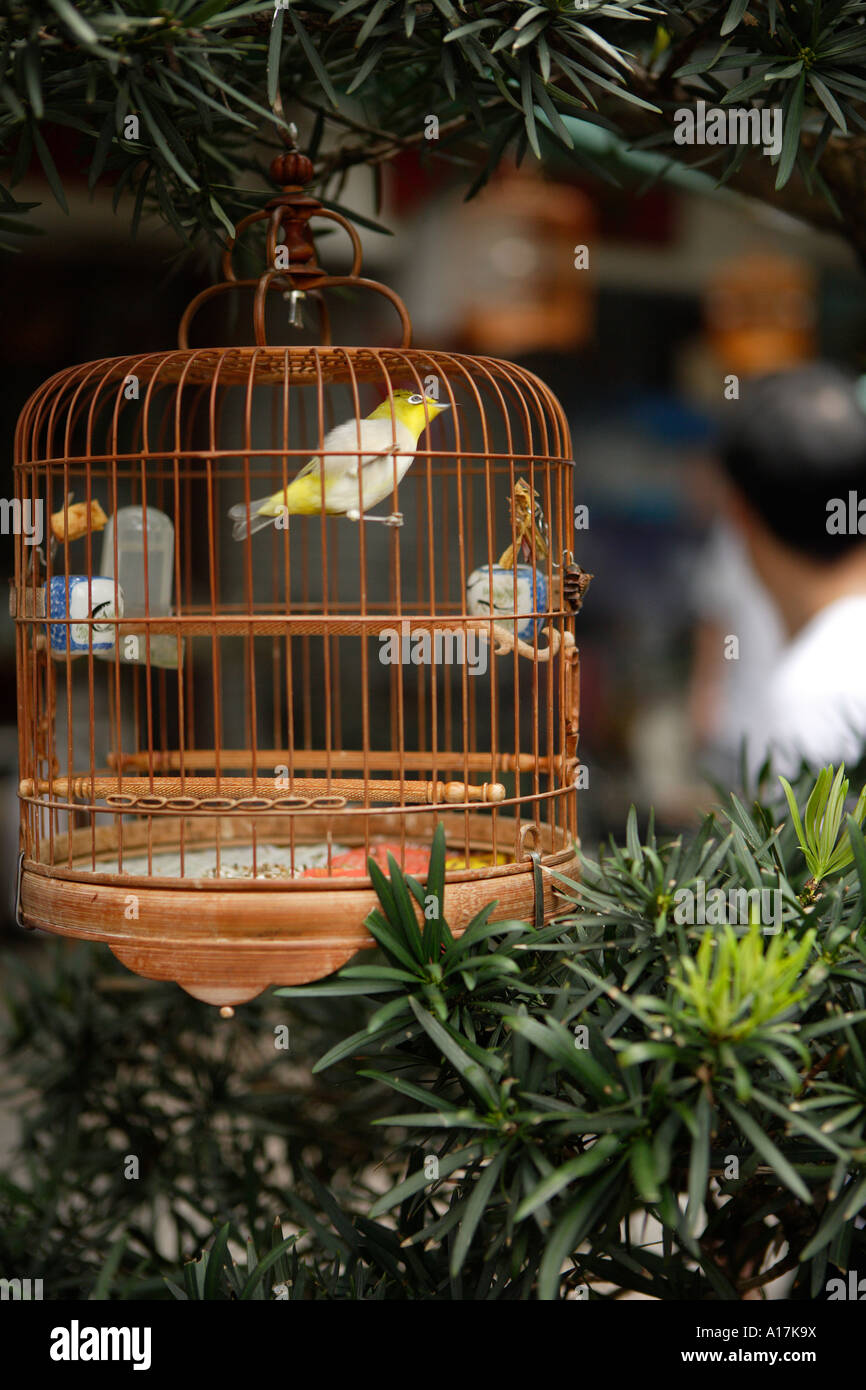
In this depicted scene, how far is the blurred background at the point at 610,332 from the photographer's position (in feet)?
12.5

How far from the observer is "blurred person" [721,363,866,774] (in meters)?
2.18

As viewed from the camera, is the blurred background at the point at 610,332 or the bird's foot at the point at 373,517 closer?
the bird's foot at the point at 373,517

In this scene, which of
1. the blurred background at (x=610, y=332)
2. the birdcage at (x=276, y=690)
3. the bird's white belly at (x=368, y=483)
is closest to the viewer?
the birdcage at (x=276, y=690)

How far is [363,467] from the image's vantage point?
154 cm

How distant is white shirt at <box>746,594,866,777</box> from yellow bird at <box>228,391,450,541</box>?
35.5 inches

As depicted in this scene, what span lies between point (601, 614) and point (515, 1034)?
9.60 feet

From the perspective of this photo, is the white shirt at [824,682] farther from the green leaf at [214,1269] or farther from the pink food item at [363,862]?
the green leaf at [214,1269]

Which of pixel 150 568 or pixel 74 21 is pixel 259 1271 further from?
pixel 74 21

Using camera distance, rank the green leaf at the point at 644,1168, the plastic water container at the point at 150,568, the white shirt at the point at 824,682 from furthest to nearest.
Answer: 1. the white shirt at the point at 824,682
2. the plastic water container at the point at 150,568
3. the green leaf at the point at 644,1168

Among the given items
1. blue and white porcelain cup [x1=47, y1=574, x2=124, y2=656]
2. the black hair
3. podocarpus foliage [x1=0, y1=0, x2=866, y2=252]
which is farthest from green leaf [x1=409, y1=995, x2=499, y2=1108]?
the black hair

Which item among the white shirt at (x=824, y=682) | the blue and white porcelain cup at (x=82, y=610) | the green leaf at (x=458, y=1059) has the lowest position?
the green leaf at (x=458, y=1059)

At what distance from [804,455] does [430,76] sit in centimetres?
86

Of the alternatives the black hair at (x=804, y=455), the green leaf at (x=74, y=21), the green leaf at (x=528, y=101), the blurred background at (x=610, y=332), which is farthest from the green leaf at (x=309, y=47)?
the blurred background at (x=610, y=332)
